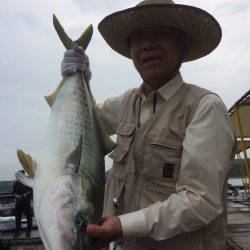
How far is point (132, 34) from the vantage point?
3182 mm

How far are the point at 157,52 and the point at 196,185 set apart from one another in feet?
3.04

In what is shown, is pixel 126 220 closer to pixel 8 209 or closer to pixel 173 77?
pixel 173 77

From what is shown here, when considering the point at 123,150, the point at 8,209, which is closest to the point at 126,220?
the point at 123,150

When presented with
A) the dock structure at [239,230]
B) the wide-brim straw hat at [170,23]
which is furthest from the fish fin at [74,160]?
the dock structure at [239,230]

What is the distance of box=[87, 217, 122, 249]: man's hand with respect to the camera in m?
2.31

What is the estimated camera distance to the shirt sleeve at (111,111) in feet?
10.9

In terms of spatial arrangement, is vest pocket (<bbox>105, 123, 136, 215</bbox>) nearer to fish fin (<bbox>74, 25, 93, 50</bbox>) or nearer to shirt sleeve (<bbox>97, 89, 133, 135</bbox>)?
shirt sleeve (<bbox>97, 89, 133, 135</bbox>)

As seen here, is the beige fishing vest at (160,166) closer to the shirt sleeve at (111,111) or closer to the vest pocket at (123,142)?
the vest pocket at (123,142)

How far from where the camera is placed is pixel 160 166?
2.69 meters

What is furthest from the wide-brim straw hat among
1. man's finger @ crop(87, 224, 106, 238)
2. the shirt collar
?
man's finger @ crop(87, 224, 106, 238)

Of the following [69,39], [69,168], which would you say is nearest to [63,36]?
[69,39]

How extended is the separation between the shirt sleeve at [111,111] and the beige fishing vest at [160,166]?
18.3 inches

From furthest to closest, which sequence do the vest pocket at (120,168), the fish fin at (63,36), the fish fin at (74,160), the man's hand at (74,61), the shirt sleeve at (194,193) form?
the fish fin at (63,36)
the man's hand at (74,61)
the vest pocket at (120,168)
the fish fin at (74,160)
the shirt sleeve at (194,193)

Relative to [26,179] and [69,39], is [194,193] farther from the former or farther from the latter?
[69,39]
